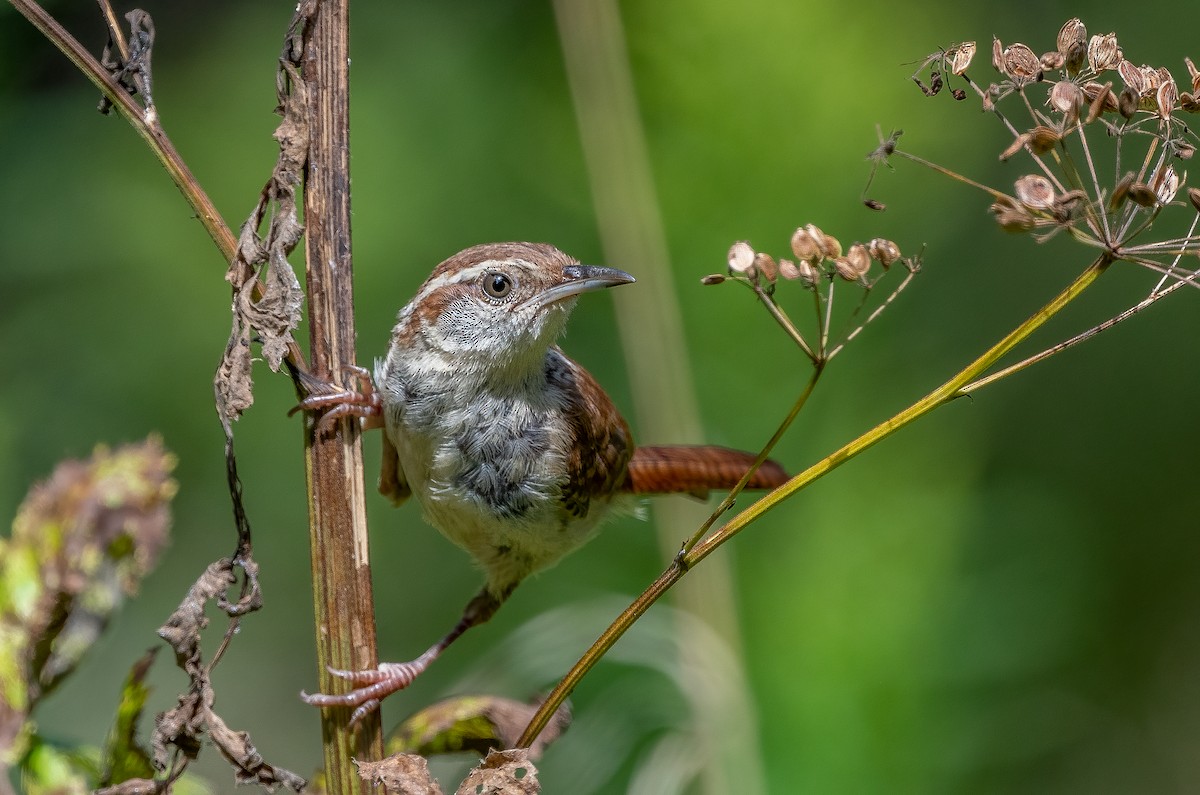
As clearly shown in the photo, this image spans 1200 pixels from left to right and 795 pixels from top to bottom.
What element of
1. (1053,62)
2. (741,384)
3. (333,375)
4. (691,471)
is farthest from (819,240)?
(741,384)

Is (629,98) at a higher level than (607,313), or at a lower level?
higher

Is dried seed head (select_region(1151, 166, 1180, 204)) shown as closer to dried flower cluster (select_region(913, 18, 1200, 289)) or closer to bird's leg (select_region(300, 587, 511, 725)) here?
dried flower cluster (select_region(913, 18, 1200, 289))

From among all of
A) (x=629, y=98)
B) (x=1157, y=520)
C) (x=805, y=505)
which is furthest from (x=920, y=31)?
(x=1157, y=520)

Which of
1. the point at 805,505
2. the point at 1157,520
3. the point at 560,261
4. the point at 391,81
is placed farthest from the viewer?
the point at 391,81

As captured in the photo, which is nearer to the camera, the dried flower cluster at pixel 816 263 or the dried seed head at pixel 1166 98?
the dried seed head at pixel 1166 98

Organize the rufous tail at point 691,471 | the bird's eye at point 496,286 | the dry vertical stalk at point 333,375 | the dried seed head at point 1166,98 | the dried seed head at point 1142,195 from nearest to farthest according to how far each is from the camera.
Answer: the dried seed head at point 1142,195
the dried seed head at point 1166,98
the dry vertical stalk at point 333,375
the bird's eye at point 496,286
the rufous tail at point 691,471

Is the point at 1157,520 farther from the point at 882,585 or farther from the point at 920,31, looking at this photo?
the point at 920,31

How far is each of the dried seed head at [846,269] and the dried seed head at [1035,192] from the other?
0.25 metres

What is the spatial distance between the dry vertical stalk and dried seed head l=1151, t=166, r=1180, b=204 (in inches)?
47.2

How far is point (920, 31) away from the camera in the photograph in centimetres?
381

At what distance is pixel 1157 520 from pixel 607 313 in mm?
2217

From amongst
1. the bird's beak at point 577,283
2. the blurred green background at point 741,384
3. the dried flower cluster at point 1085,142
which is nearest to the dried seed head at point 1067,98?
the dried flower cluster at point 1085,142

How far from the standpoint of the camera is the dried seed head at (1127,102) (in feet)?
4.81

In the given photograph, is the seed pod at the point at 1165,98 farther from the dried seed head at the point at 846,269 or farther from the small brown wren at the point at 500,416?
the small brown wren at the point at 500,416
